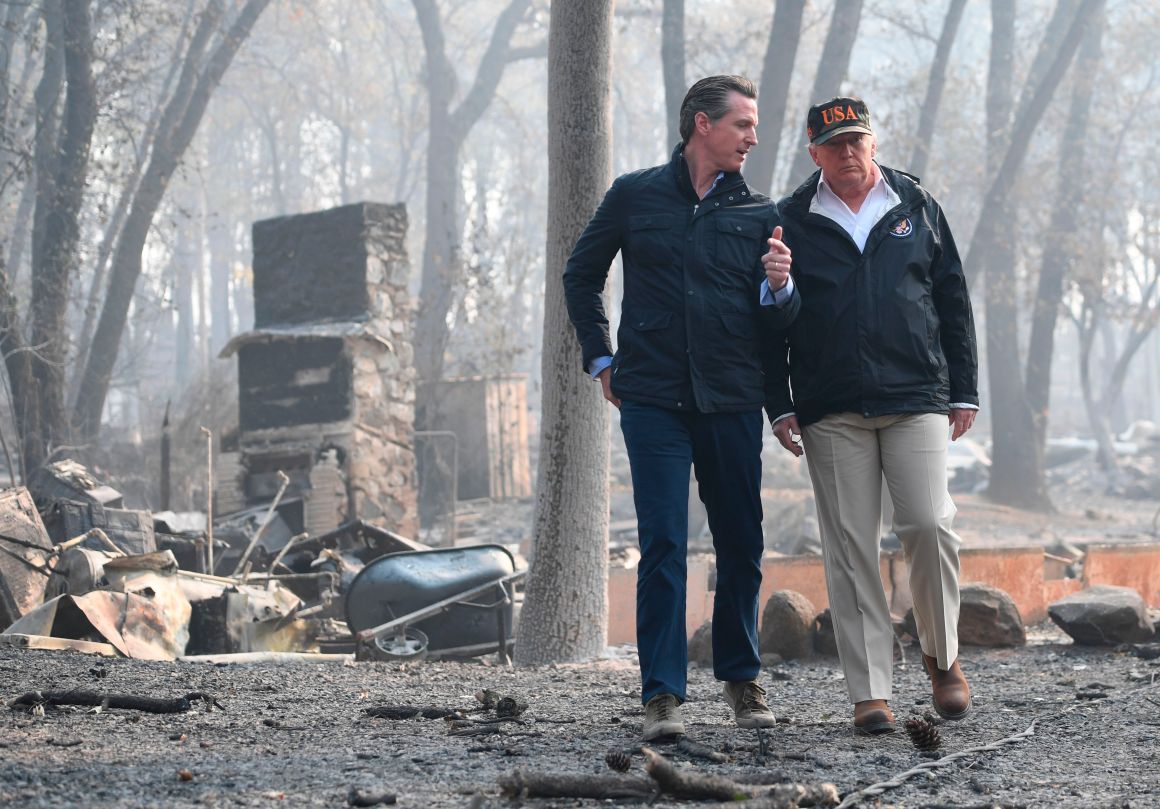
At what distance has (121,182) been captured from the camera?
1717 centimetres

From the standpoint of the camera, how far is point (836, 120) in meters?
4.43

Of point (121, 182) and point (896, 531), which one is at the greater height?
point (121, 182)

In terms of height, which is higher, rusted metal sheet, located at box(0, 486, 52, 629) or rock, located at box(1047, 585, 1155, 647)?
rusted metal sheet, located at box(0, 486, 52, 629)

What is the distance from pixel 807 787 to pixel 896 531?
143cm

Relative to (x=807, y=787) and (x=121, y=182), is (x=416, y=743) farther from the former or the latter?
(x=121, y=182)

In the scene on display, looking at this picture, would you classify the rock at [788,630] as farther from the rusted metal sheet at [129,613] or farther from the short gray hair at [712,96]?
the short gray hair at [712,96]

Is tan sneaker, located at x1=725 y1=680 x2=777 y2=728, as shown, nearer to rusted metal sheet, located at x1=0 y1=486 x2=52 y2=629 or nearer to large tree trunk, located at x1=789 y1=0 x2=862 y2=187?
rusted metal sheet, located at x1=0 y1=486 x2=52 y2=629

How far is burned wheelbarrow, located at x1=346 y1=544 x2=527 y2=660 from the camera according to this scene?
8086 millimetres

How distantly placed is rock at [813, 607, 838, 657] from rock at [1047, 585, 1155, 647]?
4.38 ft

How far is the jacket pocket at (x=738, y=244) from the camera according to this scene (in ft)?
14.2

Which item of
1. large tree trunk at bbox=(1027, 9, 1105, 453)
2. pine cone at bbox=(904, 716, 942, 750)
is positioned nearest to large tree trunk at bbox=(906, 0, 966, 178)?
large tree trunk at bbox=(1027, 9, 1105, 453)

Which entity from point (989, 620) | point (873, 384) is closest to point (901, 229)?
point (873, 384)

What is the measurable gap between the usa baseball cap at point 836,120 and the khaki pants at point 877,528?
0.95 m

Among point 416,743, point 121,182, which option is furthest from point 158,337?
point 416,743
